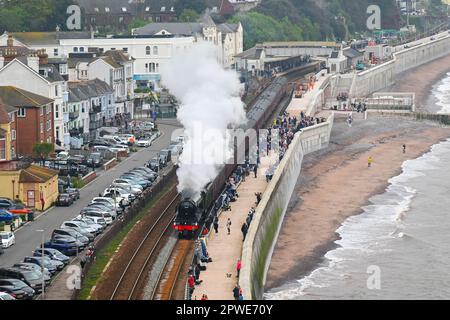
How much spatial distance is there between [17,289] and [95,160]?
2779 cm

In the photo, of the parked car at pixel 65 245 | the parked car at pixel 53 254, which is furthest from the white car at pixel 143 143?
the parked car at pixel 53 254

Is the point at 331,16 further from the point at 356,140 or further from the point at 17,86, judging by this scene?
the point at 17,86

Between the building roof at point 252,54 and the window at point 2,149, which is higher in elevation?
the building roof at point 252,54

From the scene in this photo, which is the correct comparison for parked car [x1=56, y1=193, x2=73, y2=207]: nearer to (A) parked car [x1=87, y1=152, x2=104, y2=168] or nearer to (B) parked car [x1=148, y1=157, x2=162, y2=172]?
(B) parked car [x1=148, y1=157, x2=162, y2=172]

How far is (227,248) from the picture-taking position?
3916cm

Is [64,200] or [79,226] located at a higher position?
[64,200]

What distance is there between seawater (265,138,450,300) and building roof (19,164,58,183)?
41.4 ft

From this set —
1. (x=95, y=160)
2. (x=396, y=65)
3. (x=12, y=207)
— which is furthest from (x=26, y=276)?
(x=396, y=65)

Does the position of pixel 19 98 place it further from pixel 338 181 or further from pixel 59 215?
pixel 338 181

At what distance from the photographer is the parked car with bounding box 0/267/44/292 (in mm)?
34125

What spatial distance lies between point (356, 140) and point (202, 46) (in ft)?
58.3

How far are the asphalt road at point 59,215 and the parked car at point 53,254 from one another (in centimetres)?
72

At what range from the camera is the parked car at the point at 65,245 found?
3941 centimetres

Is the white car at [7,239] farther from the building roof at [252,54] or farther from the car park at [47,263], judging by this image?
the building roof at [252,54]
